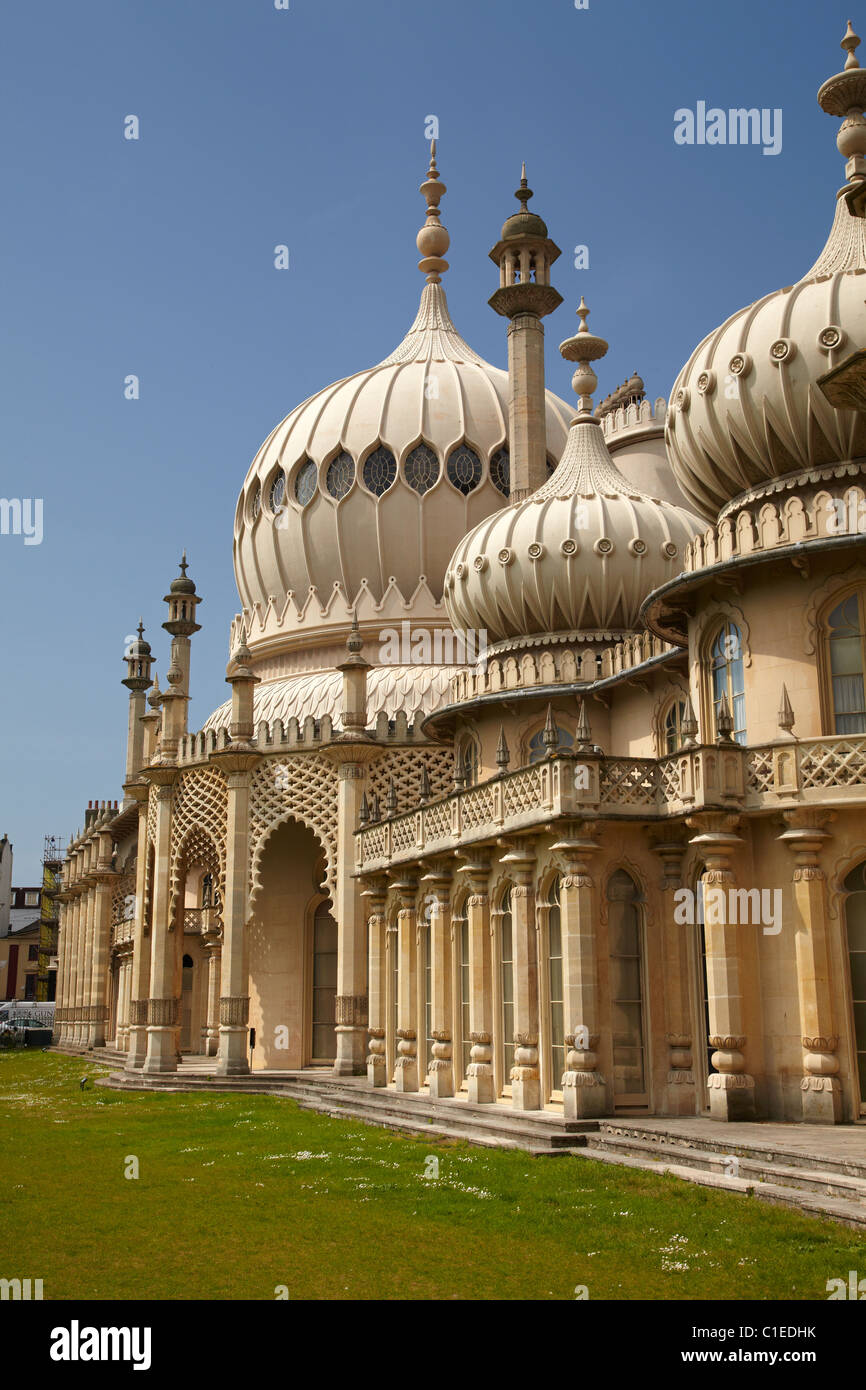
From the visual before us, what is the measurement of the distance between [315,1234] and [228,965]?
19.4 m

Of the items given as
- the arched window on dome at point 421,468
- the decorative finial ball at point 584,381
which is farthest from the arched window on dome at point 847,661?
the arched window on dome at point 421,468

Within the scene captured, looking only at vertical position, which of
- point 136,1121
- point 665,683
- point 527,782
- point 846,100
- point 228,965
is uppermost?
point 846,100

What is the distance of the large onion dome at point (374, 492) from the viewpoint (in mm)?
34906

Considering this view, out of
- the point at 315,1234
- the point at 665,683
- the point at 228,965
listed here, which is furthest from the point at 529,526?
the point at 315,1234

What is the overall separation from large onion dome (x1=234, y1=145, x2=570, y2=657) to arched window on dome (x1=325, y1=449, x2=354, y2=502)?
1.0 inches

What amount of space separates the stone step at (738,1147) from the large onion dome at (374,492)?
20031 millimetres

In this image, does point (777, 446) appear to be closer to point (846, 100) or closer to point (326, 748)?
point (846, 100)

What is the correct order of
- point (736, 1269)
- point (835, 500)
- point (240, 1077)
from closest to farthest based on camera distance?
1. point (736, 1269)
2. point (835, 500)
3. point (240, 1077)

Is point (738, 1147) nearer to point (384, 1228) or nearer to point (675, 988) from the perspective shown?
point (384, 1228)

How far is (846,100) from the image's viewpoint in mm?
18922

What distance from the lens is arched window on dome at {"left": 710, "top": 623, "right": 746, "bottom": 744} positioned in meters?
17.4

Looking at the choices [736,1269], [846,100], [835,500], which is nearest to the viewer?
[736,1269]

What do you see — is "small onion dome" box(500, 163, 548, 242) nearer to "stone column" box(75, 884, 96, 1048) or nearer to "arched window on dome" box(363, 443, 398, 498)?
"arched window on dome" box(363, 443, 398, 498)

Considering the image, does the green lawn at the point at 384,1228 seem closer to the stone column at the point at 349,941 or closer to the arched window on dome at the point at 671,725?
the arched window on dome at the point at 671,725
